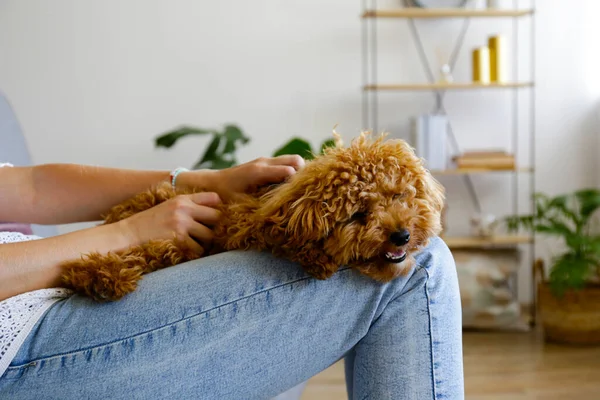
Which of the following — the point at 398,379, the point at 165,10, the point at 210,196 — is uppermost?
the point at 165,10

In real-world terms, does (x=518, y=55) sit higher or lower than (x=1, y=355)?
higher

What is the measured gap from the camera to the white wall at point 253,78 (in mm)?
3197

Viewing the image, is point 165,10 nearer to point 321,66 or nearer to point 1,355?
point 321,66

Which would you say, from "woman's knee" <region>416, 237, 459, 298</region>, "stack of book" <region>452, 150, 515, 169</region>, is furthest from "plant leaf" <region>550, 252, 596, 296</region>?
"woman's knee" <region>416, 237, 459, 298</region>

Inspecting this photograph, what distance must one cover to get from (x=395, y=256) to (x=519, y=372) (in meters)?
1.77

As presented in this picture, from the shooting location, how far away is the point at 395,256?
884 millimetres

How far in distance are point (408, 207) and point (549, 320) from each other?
2021 millimetres

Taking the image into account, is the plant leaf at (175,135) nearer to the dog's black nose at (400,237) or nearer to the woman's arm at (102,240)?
the woman's arm at (102,240)

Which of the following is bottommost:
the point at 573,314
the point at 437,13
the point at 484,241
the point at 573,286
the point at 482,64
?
the point at 573,314

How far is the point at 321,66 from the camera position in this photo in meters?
3.22

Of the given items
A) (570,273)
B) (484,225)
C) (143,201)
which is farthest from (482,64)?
(143,201)

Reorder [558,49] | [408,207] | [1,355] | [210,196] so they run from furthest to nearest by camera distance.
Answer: [558,49] < [210,196] < [408,207] < [1,355]

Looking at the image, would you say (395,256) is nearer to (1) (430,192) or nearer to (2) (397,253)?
(2) (397,253)

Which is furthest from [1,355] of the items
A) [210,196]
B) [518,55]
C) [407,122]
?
[518,55]
